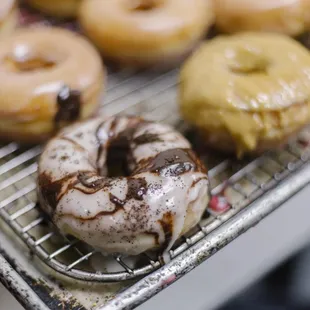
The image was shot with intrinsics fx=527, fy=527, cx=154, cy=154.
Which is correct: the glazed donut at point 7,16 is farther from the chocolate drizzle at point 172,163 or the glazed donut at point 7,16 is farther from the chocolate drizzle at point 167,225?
the chocolate drizzle at point 167,225

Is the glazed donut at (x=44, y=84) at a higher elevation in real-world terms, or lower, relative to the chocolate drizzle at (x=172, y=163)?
higher

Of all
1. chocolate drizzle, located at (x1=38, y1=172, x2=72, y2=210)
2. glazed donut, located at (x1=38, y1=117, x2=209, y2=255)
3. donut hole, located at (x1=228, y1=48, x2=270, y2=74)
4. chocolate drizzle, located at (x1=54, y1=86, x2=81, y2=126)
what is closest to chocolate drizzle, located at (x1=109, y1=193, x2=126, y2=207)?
glazed donut, located at (x1=38, y1=117, x2=209, y2=255)

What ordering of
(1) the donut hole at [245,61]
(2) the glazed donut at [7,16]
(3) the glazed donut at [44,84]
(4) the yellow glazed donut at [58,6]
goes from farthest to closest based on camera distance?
(4) the yellow glazed donut at [58,6], (2) the glazed donut at [7,16], (1) the donut hole at [245,61], (3) the glazed donut at [44,84]

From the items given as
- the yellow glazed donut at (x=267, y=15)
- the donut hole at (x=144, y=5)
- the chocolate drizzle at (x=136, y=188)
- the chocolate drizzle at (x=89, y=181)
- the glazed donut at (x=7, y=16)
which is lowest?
the yellow glazed donut at (x=267, y=15)

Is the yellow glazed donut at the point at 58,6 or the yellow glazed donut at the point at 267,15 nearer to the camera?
the yellow glazed donut at the point at 267,15

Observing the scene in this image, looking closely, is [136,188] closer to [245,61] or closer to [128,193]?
[128,193]

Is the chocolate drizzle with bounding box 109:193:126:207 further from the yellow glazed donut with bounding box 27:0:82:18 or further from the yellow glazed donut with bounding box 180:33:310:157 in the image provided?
the yellow glazed donut with bounding box 27:0:82:18

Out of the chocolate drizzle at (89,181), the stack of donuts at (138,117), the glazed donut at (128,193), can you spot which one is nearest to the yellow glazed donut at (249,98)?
the stack of donuts at (138,117)
